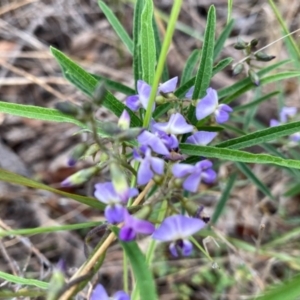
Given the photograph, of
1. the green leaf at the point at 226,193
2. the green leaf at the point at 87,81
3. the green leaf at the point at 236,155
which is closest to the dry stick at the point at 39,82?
the green leaf at the point at 226,193

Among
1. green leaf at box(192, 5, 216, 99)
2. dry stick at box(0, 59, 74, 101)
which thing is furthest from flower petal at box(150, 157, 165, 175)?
dry stick at box(0, 59, 74, 101)

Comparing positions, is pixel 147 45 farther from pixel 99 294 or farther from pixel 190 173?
pixel 99 294

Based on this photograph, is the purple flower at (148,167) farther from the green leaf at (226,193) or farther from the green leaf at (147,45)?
the green leaf at (226,193)

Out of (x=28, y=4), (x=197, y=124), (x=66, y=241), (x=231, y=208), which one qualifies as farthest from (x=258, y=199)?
(x=28, y=4)

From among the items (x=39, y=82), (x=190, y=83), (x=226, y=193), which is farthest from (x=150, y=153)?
(x=39, y=82)

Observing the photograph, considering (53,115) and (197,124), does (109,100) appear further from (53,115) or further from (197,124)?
(197,124)

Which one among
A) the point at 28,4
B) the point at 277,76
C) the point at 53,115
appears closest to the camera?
the point at 53,115
